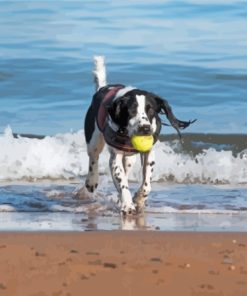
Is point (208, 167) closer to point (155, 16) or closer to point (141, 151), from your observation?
point (141, 151)

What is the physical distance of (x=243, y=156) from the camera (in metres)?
12.0

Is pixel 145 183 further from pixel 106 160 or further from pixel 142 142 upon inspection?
pixel 106 160

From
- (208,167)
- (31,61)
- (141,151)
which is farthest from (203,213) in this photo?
(31,61)

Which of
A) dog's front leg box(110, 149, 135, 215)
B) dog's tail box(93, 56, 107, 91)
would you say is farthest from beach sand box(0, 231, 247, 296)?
dog's tail box(93, 56, 107, 91)

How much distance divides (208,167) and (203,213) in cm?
223

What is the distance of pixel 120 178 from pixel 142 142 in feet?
1.55

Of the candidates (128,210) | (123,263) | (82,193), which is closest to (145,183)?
(128,210)

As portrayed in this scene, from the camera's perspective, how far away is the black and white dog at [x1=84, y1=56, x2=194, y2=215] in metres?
8.82

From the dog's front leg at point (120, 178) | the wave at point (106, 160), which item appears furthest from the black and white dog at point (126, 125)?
the wave at point (106, 160)

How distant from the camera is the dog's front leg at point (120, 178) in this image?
29.5 feet

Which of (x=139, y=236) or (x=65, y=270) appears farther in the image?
(x=139, y=236)

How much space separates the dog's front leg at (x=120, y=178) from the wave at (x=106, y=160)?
166 cm

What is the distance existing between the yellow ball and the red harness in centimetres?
14

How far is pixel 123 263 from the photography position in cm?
642
